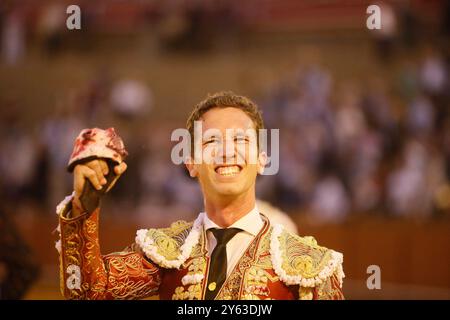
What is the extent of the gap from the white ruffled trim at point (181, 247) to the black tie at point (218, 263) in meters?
0.07

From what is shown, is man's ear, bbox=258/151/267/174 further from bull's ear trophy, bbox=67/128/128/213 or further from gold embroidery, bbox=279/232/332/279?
bull's ear trophy, bbox=67/128/128/213

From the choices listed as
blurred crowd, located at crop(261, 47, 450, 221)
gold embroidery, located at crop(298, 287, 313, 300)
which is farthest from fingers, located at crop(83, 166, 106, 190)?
blurred crowd, located at crop(261, 47, 450, 221)

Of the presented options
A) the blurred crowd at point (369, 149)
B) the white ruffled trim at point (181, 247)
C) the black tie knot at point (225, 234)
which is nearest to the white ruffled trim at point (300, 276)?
the black tie knot at point (225, 234)

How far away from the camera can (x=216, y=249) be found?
2.49 metres

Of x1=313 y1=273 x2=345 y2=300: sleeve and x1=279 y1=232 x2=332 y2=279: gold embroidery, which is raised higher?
x1=279 y1=232 x2=332 y2=279: gold embroidery

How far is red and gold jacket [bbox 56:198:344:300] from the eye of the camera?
2.35 metres

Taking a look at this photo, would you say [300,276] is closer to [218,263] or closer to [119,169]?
[218,263]

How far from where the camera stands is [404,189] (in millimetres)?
7070

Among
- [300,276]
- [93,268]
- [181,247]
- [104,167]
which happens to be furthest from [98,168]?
[300,276]

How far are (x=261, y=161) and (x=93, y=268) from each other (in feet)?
1.87

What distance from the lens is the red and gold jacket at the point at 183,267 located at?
2.35 meters

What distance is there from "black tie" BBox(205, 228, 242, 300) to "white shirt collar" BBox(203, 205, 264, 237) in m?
0.01

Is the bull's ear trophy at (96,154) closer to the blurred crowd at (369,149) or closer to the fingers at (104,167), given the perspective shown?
the fingers at (104,167)

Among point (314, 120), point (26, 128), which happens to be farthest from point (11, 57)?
point (314, 120)
